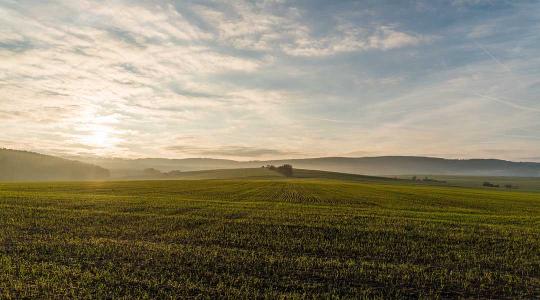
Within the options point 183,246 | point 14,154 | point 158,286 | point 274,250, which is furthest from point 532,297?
point 14,154

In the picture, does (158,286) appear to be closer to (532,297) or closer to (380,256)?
(380,256)

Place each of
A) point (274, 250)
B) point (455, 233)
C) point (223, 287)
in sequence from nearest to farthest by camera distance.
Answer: point (223, 287) → point (274, 250) → point (455, 233)

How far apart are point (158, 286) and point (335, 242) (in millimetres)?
9741

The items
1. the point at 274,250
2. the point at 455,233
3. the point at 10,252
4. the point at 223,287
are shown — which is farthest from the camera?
the point at 455,233

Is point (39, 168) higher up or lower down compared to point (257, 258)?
lower down

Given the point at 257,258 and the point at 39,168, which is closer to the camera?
the point at 257,258

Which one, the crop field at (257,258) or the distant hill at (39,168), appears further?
the distant hill at (39,168)

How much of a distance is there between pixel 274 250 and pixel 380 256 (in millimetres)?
4950

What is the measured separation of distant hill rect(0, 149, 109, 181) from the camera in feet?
551

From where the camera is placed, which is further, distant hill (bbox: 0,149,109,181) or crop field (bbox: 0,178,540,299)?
distant hill (bbox: 0,149,109,181)

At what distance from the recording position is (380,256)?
572 inches

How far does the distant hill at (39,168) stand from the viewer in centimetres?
16807

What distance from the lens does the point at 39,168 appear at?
175m

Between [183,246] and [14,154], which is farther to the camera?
[14,154]
